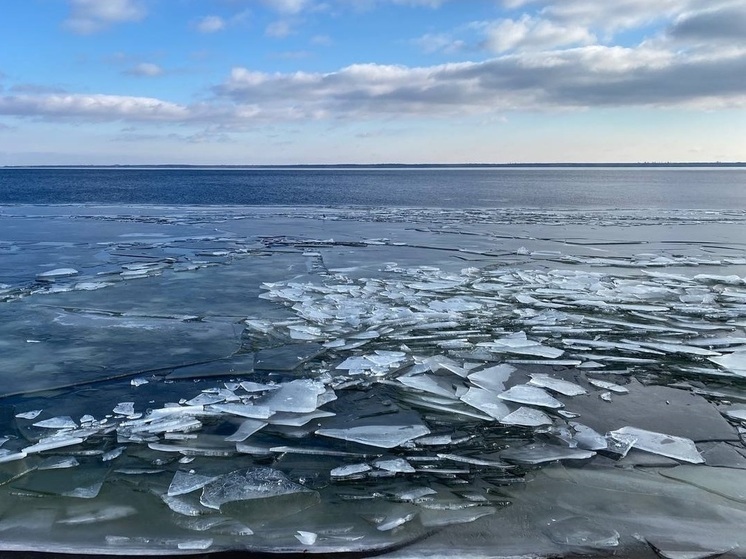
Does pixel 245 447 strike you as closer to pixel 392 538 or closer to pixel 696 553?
pixel 392 538

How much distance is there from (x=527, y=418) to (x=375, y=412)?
95cm

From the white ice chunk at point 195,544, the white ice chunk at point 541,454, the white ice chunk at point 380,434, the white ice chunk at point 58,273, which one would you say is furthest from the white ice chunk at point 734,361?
the white ice chunk at point 58,273

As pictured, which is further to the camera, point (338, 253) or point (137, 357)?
point (338, 253)

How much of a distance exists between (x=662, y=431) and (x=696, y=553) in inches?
50.6

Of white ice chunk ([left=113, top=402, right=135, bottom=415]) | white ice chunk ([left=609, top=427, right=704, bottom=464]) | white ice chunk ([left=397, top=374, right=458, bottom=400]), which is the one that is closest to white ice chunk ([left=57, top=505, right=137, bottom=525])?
white ice chunk ([left=113, top=402, right=135, bottom=415])

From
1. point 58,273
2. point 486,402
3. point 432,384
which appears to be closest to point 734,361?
point 486,402

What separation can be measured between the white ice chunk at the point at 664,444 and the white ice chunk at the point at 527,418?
0.40 meters

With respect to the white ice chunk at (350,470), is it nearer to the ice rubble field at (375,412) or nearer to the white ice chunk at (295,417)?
the ice rubble field at (375,412)

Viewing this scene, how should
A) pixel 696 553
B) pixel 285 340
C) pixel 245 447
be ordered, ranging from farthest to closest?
pixel 285 340 < pixel 245 447 < pixel 696 553

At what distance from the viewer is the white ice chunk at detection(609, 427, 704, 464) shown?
3342 millimetres

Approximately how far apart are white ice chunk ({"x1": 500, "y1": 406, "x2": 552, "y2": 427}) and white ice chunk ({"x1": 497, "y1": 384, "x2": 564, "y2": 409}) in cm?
13

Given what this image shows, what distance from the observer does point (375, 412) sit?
3.97 m

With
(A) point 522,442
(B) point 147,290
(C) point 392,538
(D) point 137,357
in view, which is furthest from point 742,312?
(B) point 147,290

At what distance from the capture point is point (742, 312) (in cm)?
654
